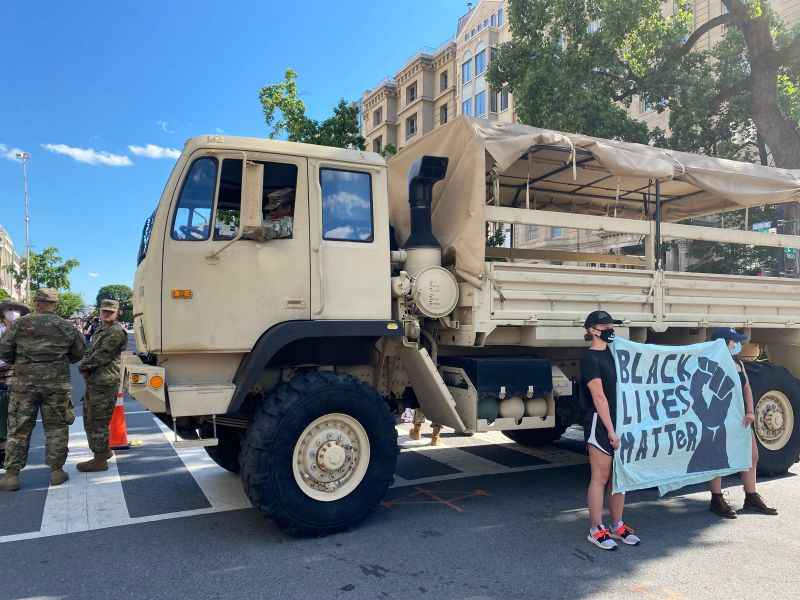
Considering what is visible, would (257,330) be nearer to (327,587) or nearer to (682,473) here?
(327,587)

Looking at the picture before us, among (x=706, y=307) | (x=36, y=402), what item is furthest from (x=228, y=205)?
(x=706, y=307)

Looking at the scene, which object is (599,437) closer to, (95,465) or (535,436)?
(535,436)

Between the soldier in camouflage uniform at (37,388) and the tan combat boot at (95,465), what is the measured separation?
36 cm

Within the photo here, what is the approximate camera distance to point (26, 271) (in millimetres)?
64125

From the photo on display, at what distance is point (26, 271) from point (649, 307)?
7311cm

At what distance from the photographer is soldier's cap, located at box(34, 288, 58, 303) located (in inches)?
232

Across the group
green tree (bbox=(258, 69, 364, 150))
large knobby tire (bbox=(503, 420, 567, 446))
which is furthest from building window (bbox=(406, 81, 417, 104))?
large knobby tire (bbox=(503, 420, 567, 446))

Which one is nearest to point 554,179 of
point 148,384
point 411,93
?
point 148,384

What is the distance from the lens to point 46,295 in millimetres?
→ 5969

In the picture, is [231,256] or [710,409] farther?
[710,409]

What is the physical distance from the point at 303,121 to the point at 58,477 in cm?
1111

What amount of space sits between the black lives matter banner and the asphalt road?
1.47 feet

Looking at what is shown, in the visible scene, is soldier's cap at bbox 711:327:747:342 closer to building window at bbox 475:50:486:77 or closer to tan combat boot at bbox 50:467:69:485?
tan combat boot at bbox 50:467:69:485

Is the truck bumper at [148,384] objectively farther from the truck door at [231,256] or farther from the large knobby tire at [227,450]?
the large knobby tire at [227,450]
